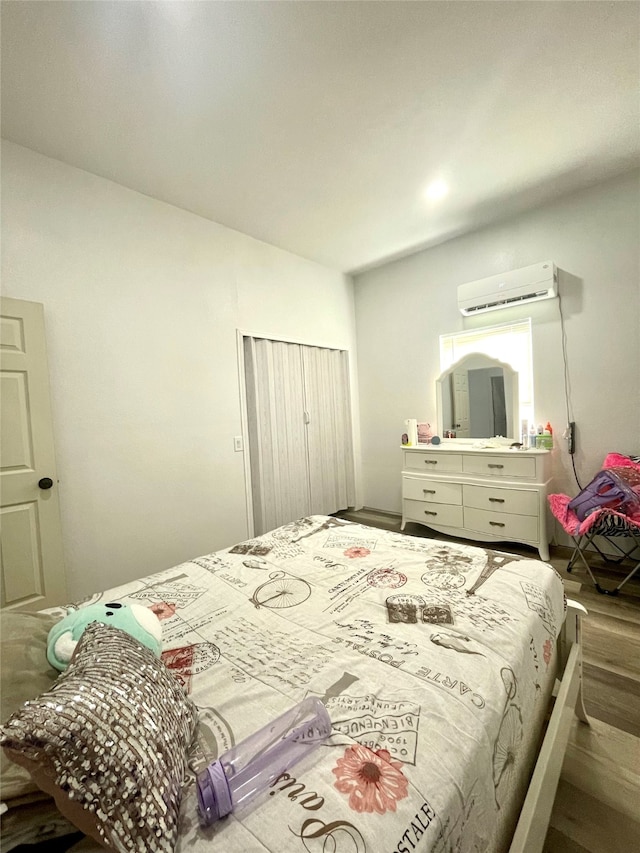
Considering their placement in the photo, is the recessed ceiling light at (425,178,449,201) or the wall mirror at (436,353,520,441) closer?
the recessed ceiling light at (425,178,449,201)

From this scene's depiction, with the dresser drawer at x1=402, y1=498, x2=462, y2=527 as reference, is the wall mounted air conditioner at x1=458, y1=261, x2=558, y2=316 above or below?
above

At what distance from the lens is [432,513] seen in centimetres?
338

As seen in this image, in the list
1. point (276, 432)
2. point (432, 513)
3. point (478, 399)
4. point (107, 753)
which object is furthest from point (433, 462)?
point (107, 753)

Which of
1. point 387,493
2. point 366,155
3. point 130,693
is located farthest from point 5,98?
point 387,493

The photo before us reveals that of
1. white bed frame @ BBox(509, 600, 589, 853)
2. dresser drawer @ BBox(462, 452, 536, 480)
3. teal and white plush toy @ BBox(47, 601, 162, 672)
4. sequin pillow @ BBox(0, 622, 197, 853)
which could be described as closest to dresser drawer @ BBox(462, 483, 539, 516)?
dresser drawer @ BBox(462, 452, 536, 480)

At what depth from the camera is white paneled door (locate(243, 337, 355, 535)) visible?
10.8 ft

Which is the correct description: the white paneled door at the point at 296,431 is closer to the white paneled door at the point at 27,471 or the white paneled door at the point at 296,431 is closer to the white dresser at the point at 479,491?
the white dresser at the point at 479,491

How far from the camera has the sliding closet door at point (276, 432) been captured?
3295 millimetres

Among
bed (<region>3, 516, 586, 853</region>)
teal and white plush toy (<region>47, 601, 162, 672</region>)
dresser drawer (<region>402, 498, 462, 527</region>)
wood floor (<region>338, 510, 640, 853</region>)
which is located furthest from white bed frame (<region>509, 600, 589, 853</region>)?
dresser drawer (<region>402, 498, 462, 527</region>)

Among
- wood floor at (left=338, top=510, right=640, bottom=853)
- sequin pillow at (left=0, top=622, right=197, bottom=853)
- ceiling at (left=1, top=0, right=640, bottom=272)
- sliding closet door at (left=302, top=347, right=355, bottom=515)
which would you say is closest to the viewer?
sequin pillow at (left=0, top=622, right=197, bottom=853)

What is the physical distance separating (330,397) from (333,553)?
2.49 meters

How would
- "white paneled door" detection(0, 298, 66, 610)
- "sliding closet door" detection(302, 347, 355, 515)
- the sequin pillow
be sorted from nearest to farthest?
the sequin pillow, "white paneled door" detection(0, 298, 66, 610), "sliding closet door" detection(302, 347, 355, 515)

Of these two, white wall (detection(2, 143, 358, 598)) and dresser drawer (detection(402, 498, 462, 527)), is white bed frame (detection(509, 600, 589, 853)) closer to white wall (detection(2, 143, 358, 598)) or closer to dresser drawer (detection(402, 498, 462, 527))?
dresser drawer (detection(402, 498, 462, 527))

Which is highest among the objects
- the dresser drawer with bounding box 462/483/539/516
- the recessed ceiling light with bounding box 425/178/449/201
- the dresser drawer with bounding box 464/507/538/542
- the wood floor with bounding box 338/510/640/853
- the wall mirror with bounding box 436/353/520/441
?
the recessed ceiling light with bounding box 425/178/449/201
